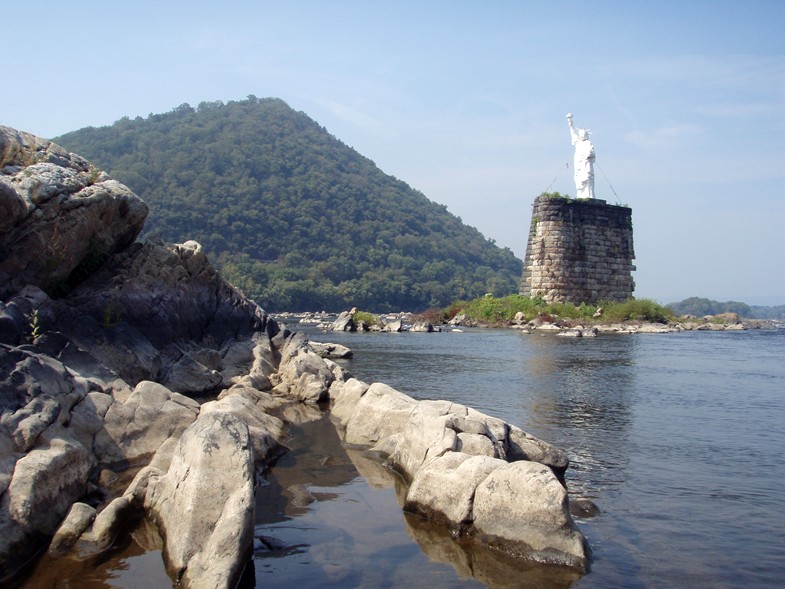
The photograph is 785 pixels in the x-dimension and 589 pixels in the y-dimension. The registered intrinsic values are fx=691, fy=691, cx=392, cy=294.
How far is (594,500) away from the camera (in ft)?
31.0

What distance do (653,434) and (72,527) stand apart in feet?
34.7

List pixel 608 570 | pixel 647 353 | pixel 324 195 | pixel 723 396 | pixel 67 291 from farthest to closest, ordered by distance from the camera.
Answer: pixel 324 195
pixel 647 353
pixel 723 396
pixel 67 291
pixel 608 570

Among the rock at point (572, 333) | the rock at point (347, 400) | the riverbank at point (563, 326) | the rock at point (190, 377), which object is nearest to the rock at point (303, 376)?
the rock at point (347, 400)

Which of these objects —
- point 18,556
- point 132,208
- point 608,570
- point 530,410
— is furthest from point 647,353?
point 18,556

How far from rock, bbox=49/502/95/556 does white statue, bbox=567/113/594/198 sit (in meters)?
48.2

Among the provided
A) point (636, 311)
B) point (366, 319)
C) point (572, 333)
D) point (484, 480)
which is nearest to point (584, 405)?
point (484, 480)

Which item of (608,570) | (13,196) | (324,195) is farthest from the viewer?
(324,195)

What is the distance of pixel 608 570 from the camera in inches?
282

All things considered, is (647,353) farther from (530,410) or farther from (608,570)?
(608,570)

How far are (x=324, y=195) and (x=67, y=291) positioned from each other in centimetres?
9750

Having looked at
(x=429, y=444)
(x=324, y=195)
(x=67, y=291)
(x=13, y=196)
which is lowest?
(x=429, y=444)

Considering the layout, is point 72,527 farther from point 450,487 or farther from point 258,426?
point 450,487

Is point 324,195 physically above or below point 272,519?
above

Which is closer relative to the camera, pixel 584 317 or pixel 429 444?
pixel 429 444
